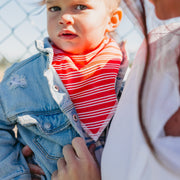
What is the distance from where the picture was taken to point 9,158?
814 millimetres

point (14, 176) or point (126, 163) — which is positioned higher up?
point (126, 163)

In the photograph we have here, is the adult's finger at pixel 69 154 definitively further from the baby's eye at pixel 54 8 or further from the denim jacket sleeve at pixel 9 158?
the baby's eye at pixel 54 8

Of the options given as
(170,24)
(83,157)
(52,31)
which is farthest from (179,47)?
(52,31)

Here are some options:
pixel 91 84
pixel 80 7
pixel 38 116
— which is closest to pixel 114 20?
pixel 80 7

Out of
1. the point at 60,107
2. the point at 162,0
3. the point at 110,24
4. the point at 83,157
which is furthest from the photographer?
the point at 110,24

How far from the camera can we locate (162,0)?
0.43 metres

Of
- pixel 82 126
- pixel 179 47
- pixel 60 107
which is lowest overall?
pixel 82 126

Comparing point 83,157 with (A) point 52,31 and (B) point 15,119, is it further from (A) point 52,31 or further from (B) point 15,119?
(A) point 52,31

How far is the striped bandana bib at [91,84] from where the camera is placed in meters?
0.82

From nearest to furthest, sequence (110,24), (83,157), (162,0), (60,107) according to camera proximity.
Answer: (162,0) < (83,157) < (60,107) < (110,24)

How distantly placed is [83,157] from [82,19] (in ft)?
1.54

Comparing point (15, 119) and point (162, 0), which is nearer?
point (162, 0)

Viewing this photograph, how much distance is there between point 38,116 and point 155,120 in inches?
19.2

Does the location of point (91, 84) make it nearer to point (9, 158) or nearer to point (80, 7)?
point (80, 7)
